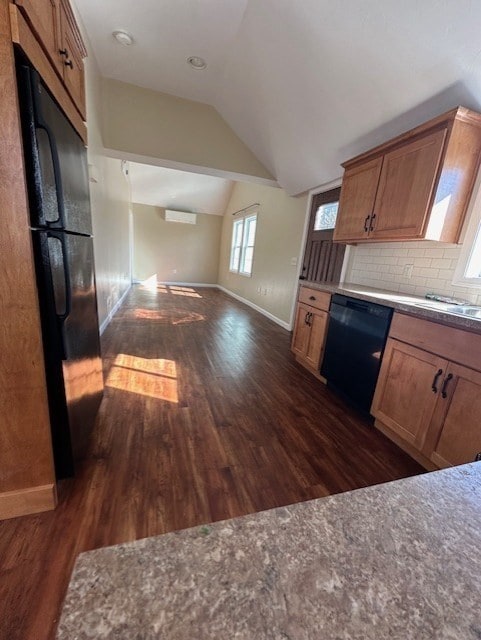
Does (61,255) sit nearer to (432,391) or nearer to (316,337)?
→ (432,391)

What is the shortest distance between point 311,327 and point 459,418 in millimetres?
1538

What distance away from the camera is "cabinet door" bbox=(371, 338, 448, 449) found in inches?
64.9

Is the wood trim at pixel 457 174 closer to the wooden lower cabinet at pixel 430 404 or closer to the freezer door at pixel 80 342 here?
the wooden lower cabinet at pixel 430 404

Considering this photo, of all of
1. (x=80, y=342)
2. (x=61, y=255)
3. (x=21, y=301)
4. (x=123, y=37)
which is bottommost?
(x=80, y=342)

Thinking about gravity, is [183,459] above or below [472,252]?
below

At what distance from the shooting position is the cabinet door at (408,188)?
1.91 meters

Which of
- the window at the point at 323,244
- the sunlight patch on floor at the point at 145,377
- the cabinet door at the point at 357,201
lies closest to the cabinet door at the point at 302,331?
the window at the point at 323,244

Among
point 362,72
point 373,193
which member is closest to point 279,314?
point 373,193

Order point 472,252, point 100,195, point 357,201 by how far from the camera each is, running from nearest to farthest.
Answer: point 472,252
point 357,201
point 100,195

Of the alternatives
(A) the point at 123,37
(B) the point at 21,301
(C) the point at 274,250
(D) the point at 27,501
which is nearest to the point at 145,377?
(D) the point at 27,501

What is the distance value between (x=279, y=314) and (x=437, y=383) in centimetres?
337

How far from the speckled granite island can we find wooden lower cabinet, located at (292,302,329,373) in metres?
2.30

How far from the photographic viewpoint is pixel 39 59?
1.00 m

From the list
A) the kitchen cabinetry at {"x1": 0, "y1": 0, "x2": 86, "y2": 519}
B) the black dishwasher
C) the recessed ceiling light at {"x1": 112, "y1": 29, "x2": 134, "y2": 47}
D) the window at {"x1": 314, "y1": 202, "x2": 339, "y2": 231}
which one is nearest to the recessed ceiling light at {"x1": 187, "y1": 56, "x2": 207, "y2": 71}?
the recessed ceiling light at {"x1": 112, "y1": 29, "x2": 134, "y2": 47}
